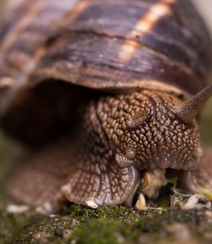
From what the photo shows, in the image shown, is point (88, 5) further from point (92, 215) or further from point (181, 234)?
point (181, 234)

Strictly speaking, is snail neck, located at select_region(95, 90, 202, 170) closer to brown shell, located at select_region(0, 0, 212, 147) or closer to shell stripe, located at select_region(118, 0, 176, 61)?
brown shell, located at select_region(0, 0, 212, 147)

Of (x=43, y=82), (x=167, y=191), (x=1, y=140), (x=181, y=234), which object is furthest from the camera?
(x=1, y=140)

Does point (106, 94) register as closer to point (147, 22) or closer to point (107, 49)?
point (107, 49)

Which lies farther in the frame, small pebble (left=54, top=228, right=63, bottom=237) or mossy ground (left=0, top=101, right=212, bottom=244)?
small pebble (left=54, top=228, right=63, bottom=237)

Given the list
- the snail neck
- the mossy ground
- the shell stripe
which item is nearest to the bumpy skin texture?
the snail neck

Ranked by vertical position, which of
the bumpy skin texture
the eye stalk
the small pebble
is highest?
the eye stalk

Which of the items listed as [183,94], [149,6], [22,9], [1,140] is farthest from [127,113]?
[1,140]
